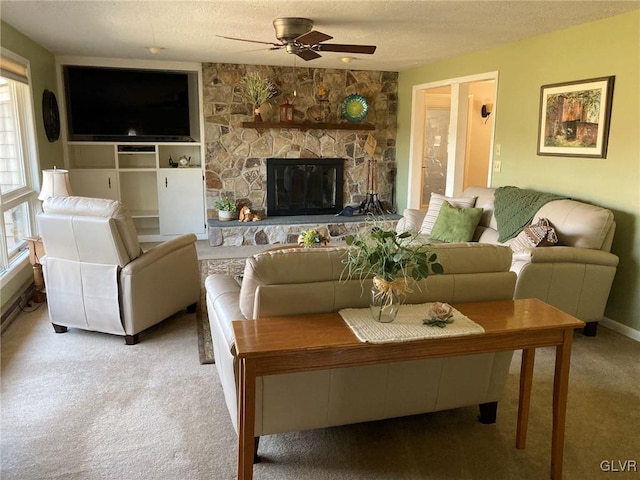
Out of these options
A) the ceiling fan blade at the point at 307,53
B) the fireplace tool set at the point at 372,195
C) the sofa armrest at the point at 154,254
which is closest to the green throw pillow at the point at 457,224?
the ceiling fan blade at the point at 307,53

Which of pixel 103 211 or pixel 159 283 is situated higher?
pixel 103 211

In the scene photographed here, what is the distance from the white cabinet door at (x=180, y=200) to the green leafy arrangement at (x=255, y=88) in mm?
1167

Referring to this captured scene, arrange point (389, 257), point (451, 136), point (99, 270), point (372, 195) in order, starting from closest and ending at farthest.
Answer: point (389, 257) < point (99, 270) < point (451, 136) < point (372, 195)

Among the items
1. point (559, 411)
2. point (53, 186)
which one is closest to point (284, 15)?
point (53, 186)

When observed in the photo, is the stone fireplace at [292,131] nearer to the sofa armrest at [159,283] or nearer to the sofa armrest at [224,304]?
the sofa armrest at [159,283]

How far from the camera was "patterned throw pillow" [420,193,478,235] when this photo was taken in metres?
5.01

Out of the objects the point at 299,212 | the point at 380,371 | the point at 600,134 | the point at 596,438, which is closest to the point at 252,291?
the point at 380,371

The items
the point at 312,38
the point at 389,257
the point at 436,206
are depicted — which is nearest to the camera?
the point at 389,257

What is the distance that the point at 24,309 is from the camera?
158 inches

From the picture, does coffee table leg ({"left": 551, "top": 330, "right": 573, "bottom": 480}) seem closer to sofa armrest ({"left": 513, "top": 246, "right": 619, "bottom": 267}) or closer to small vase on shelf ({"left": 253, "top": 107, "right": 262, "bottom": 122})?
sofa armrest ({"left": 513, "top": 246, "right": 619, "bottom": 267})

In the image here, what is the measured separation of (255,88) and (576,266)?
4437 mm

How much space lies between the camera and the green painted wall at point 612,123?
3633 mm

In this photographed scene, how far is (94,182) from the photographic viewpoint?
20.6 feet

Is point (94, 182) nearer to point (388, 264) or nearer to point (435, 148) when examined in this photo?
point (388, 264)
